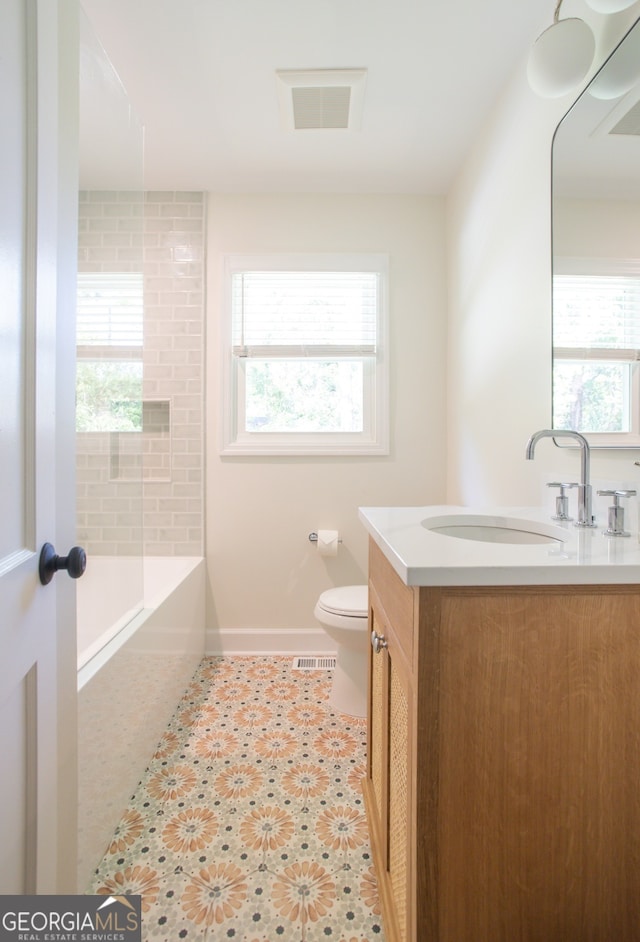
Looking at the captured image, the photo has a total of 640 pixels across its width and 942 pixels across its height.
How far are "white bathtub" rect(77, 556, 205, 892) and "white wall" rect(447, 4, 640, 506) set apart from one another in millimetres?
1422

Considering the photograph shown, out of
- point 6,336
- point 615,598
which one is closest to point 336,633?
point 615,598

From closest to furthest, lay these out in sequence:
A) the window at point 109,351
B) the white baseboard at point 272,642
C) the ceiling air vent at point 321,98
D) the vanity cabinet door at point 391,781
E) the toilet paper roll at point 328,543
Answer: the vanity cabinet door at point 391,781 → the window at point 109,351 → the ceiling air vent at point 321,98 → the toilet paper roll at point 328,543 → the white baseboard at point 272,642

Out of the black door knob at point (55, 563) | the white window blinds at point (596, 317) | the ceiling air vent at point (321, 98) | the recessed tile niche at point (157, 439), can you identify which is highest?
the ceiling air vent at point (321, 98)

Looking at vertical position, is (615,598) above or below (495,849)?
above

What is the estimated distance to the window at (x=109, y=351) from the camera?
1362 millimetres

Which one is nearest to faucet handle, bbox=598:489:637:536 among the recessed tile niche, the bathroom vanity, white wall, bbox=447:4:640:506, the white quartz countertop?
the white quartz countertop

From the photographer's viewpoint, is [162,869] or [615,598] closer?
[615,598]

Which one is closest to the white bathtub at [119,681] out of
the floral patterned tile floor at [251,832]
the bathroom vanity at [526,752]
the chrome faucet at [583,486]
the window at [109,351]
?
the floral patterned tile floor at [251,832]

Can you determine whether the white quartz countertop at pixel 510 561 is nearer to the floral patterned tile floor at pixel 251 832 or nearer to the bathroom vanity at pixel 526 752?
the bathroom vanity at pixel 526 752

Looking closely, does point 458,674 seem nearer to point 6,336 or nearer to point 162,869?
point 6,336

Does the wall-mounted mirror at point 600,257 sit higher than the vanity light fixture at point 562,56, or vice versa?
the vanity light fixture at point 562,56

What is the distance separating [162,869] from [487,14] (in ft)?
8.82

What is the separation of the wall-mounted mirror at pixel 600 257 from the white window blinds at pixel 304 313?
1.19 m

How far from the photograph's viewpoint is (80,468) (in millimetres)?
1298
